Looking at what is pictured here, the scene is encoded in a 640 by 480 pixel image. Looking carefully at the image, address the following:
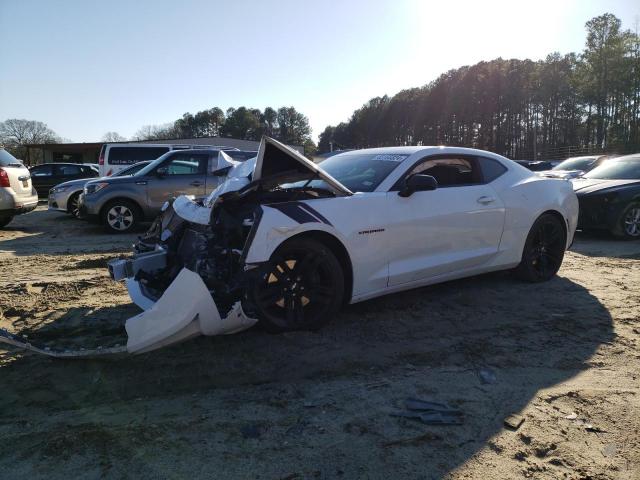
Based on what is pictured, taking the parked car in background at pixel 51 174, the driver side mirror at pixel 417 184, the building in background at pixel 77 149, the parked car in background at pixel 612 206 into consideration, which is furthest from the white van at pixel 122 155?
the building in background at pixel 77 149

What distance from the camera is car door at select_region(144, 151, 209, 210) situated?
9617 millimetres

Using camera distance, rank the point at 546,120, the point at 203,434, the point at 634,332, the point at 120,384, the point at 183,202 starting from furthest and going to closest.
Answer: the point at 546,120 < the point at 183,202 < the point at 634,332 < the point at 120,384 < the point at 203,434

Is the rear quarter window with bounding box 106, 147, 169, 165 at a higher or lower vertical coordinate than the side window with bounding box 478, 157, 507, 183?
higher

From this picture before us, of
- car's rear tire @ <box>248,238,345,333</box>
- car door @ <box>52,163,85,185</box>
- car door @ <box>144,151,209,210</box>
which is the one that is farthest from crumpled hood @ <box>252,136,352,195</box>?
car door @ <box>52,163,85,185</box>

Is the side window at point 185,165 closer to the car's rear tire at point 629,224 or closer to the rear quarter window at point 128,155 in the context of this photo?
the rear quarter window at point 128,155

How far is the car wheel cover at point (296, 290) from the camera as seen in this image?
11.4ft

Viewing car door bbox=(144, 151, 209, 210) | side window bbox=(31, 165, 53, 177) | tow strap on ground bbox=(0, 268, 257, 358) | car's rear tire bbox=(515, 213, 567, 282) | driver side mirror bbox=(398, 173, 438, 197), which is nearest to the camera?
tow strap on ground bbox=(0, 268, 257, 358)

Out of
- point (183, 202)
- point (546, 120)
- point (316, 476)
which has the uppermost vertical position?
point (546, 120)

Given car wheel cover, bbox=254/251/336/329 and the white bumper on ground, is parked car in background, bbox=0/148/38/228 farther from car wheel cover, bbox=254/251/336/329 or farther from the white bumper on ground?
car wheel cover, bbox=254/251/336/329

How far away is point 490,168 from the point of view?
499 centimetres

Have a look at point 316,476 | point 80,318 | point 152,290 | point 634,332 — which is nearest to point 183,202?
point 152,290

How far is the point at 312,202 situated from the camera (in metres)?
3.65

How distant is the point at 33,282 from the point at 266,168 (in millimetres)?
3459

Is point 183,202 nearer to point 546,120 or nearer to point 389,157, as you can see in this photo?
point 389,157
